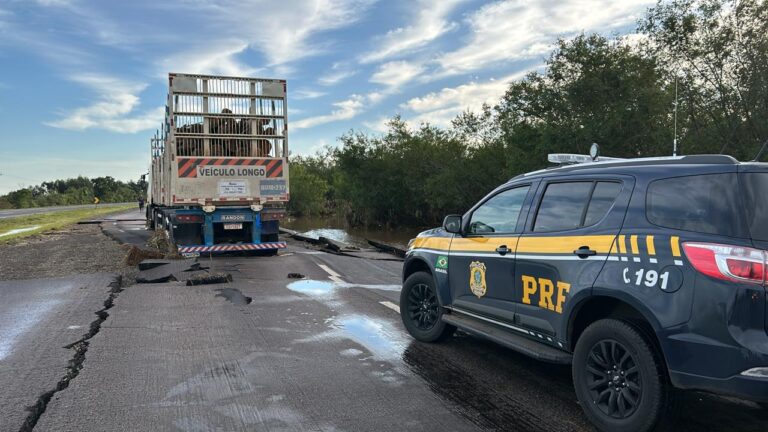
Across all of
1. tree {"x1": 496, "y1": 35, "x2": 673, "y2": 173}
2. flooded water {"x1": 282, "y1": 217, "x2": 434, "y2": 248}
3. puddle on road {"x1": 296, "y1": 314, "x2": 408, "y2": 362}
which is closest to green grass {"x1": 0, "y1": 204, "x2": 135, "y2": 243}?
flooded water {"x1": 282, "y1": 217, "x2": 434, "y2": 248}

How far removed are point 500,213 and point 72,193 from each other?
108 metres

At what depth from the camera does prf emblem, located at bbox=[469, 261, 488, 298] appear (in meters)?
5.06

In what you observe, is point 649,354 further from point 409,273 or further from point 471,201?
point 471,201

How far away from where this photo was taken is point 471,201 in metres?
36.1

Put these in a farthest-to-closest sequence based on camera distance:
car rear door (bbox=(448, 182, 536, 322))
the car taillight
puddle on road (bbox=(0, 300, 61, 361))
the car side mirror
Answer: puddle on road (bbox=(0, 300, 61, 361)) → the car side mirror → car rear door (bbox=(448, 182, 536, 322)) → the car taillight

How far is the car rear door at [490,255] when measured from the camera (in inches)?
187

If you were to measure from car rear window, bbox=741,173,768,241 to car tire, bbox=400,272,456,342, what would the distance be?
124 inches

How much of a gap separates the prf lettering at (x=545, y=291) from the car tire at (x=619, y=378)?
11.8 inches

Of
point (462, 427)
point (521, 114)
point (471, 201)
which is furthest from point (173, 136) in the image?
point (471, 201)

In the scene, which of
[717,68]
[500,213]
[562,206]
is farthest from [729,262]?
[717,68]

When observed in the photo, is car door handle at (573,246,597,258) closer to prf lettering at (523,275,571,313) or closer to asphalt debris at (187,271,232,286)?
prf lettering at (523,275,571,313)

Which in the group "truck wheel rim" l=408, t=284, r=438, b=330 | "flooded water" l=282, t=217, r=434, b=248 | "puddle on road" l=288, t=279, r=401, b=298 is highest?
"truck wheel rim" l=408, t=284, r=438, b=330

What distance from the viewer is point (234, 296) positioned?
28.3 ft

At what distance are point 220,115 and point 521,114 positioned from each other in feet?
65.1
